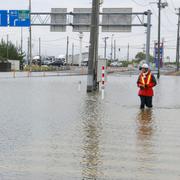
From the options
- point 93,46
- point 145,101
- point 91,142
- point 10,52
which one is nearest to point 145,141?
point 91,142

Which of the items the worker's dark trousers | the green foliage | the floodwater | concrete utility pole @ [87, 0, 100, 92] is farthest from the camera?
the green foliage

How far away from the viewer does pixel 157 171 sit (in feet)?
25.3

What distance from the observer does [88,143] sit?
10219 mm

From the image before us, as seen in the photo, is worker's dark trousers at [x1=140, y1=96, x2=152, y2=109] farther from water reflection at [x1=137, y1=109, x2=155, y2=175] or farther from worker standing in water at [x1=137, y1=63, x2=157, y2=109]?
water reflection at [x1=137, y1=109, x2=155, y2=175]

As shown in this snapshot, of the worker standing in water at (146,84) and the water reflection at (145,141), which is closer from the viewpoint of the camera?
the water reflection at (145,141)

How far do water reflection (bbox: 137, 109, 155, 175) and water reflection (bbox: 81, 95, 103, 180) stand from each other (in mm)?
711

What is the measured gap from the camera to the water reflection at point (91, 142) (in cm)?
773

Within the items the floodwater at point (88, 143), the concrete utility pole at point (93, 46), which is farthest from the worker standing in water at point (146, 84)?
the concrete utility pole at point (93, 46)

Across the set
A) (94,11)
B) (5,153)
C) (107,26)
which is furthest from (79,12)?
(5,153)

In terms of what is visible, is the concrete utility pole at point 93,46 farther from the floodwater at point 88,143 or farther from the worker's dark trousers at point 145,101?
the floodwater at point 88,143

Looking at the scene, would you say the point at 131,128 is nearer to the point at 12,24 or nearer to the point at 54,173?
the point at 54,173

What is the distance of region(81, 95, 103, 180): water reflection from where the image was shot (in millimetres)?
7727

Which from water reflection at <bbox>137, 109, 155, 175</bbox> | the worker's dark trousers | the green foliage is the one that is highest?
the green foliage

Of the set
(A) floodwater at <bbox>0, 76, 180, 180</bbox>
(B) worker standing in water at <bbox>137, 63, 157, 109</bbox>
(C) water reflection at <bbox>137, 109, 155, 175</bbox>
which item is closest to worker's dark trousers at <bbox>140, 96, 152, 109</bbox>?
(B) worker standing in water at <bbox>137, 63, 157, 109</bbox>
